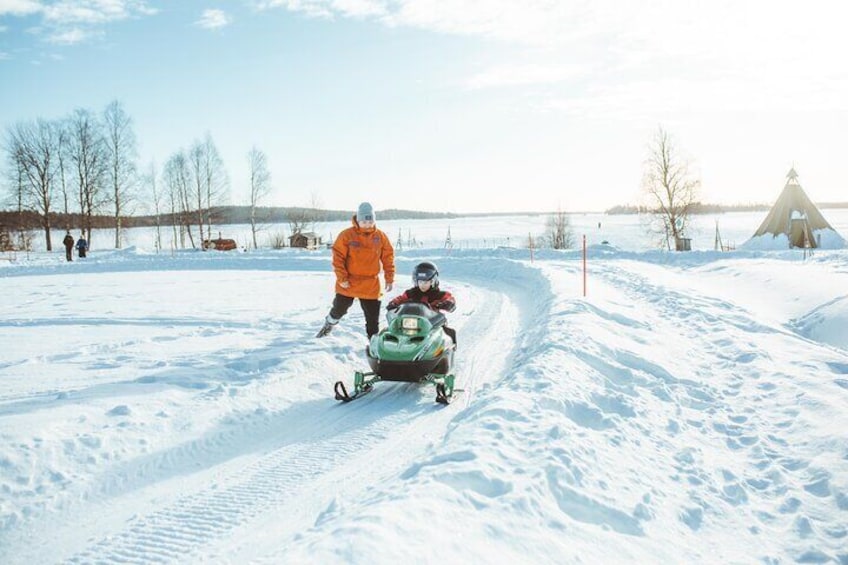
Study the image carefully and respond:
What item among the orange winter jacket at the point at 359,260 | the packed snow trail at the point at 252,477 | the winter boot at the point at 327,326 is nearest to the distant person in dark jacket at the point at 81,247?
the winter boot at the point at 327,326

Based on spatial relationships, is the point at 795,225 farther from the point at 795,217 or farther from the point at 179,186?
the point at 179,186

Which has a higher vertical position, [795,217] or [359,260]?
[795,217]

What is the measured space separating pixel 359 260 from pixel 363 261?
0.19ft

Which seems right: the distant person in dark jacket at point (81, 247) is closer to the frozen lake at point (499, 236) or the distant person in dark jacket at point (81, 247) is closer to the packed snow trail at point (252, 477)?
the frozen lake at point (499, 236)

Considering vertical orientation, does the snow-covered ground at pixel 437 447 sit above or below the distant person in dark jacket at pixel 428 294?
below

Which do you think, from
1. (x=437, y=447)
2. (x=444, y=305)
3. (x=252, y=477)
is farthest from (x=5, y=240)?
(x=437, y=447)

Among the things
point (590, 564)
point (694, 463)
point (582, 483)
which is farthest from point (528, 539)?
point (694, 463)

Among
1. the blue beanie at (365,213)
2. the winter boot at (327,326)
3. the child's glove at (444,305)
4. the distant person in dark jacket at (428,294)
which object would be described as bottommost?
the winter boot at (327,326)

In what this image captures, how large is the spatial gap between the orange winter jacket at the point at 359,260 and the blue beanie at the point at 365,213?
0.42 feet

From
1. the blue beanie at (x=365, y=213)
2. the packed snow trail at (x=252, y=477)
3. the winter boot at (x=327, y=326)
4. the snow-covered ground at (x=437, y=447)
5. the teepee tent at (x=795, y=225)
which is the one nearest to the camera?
the snow-covered ground at (x=437, y=447)

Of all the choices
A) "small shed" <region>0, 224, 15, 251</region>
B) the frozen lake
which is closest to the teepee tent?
the frozen lake

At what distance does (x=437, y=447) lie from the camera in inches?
153

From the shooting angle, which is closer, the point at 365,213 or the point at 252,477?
the point at 252,477

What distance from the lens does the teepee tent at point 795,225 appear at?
30.3 metres
